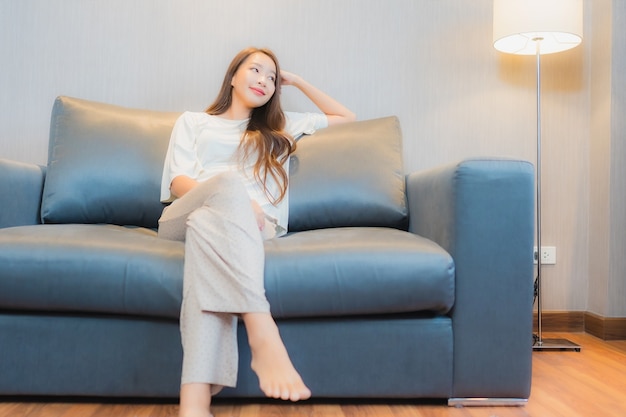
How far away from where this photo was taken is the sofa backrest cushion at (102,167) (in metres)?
1.99

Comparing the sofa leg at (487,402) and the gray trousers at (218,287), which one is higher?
the gray trousers at (218,287)

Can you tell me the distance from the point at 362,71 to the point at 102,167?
1.17 metres

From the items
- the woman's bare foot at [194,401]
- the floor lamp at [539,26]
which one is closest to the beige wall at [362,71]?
the floor lamp at [539,26]

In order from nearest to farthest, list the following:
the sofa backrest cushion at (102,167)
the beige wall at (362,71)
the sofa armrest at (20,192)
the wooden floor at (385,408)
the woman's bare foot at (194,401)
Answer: the woman's bare foot at (194,401) < the wooden floor at (385,408) < the sofa armrest at (20,192) < the sofa backrest cushion at (102,167) < the beige wall at (362,71)

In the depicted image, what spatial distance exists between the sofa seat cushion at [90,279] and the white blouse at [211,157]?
0.49 m

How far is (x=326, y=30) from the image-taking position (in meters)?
2.50

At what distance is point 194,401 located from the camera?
1.26 meters

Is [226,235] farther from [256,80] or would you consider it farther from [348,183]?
[256,80]

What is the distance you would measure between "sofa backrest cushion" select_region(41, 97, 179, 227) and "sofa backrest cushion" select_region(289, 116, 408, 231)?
0.51 meters

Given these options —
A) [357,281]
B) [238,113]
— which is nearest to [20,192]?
[238,113]

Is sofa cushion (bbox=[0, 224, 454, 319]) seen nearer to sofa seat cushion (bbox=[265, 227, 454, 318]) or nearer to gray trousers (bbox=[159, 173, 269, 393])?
sofa seat cushion (bbox=[265, 227, 454, 318])

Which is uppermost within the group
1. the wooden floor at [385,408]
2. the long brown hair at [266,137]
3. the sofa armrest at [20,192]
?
the long brown hair at [266,137]

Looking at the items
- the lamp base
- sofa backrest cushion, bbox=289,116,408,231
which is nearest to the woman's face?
sofa backrest cushion, bbox=289,116,408,231

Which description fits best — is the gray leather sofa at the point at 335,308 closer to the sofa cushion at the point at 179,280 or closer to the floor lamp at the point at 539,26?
the sofa cushion at the point at 179,280
